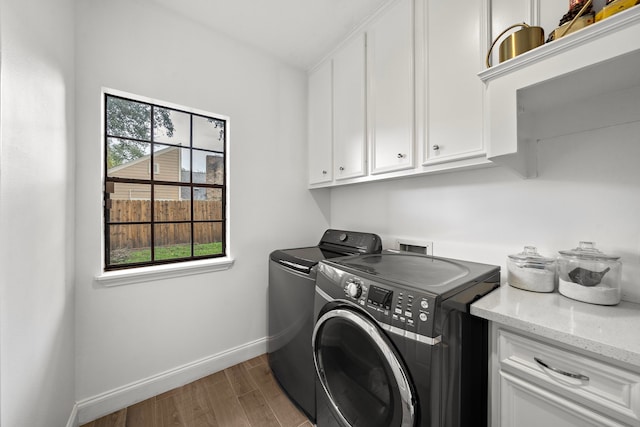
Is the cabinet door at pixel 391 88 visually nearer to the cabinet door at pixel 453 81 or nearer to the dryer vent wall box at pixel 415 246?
the cabinet door at pixel 453 81

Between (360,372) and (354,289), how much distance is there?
0.41 metres

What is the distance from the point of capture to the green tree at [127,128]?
1617 mm

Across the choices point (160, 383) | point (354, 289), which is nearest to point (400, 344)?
point (354, 289)

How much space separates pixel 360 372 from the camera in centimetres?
112

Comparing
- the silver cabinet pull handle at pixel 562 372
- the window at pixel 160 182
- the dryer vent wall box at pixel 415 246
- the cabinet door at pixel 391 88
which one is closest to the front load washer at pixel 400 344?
the silver cabinet pull handle at pixel 562 372

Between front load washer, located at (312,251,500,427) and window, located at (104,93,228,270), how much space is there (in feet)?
4.16

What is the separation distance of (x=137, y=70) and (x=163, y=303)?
163 cm

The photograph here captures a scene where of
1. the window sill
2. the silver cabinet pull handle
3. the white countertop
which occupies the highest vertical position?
the white countertop

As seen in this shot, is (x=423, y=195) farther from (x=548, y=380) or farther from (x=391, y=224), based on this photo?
(x=548, y=380)

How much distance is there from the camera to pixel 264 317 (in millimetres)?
2189

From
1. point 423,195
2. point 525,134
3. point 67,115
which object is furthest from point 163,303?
point 525,134

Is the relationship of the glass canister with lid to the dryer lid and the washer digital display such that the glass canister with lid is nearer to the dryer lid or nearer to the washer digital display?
the dryer lid

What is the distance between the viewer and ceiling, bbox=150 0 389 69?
5.40ft

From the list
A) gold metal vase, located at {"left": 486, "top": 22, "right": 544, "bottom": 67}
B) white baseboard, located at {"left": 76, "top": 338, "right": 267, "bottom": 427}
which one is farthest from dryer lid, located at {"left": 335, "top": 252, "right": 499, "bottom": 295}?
white baseboard, located at {"left": 76, "top": 338, "right": 267, "bottom": 427}
